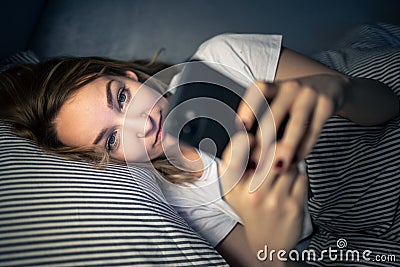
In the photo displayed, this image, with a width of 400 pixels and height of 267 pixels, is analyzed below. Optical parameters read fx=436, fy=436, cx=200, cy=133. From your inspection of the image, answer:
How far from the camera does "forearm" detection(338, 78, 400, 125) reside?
1.89 feet

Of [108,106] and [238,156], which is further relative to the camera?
[108,106]

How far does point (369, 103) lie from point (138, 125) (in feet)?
1.09

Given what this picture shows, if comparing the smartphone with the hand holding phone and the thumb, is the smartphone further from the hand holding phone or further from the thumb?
the thumb

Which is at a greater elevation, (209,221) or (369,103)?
(369,103)

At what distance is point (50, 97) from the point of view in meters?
0.68

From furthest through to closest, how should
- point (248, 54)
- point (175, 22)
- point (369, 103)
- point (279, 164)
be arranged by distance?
point (175, 22)
point (248, 54)
point (369, 103)
point (279, 164)

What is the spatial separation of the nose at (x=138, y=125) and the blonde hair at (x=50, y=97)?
51 mm

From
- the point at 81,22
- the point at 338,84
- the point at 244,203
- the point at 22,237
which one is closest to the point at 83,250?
the point at 22,237

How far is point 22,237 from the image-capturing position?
0.48 m

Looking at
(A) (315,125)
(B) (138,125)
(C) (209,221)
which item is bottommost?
(C) (209,221)

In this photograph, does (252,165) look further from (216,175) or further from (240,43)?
(240,43)

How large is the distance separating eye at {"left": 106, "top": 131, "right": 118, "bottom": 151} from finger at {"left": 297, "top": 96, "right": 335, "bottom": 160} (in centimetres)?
33

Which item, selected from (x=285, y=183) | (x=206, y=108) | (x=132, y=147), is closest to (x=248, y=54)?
(x=206, y=108)

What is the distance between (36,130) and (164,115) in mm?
201
